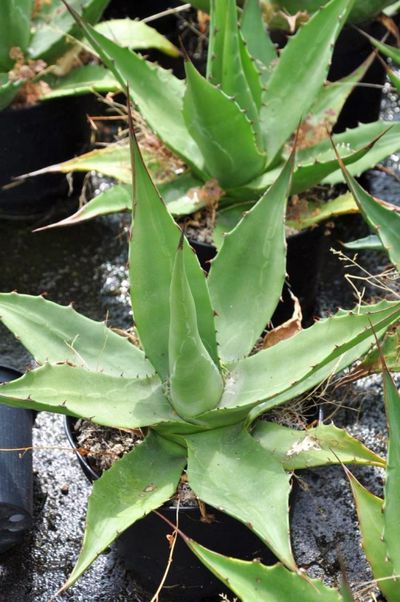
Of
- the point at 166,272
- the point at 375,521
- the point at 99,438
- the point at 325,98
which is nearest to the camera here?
the point at 375,521

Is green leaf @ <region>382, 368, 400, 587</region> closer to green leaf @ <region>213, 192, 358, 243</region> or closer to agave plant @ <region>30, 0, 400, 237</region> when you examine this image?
agave plant @ <region>30, 0, 400, 237</region>

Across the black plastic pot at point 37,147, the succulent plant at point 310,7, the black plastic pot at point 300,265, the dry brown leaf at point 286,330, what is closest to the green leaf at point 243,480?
the dry brown leaf at point 286,330

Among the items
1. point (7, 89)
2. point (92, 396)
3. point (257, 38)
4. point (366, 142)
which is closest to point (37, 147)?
point (7, 89)

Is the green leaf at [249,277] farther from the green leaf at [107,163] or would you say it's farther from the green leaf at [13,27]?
the green leaf at [13,27]

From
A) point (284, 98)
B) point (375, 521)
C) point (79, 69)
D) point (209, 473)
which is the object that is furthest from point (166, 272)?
point (79, 69)

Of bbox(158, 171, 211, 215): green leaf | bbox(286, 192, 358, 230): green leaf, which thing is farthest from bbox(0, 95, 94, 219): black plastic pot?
bbox(286, 192, 358, 230): green leaf

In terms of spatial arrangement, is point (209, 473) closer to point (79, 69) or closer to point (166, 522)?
point (166, 522)
